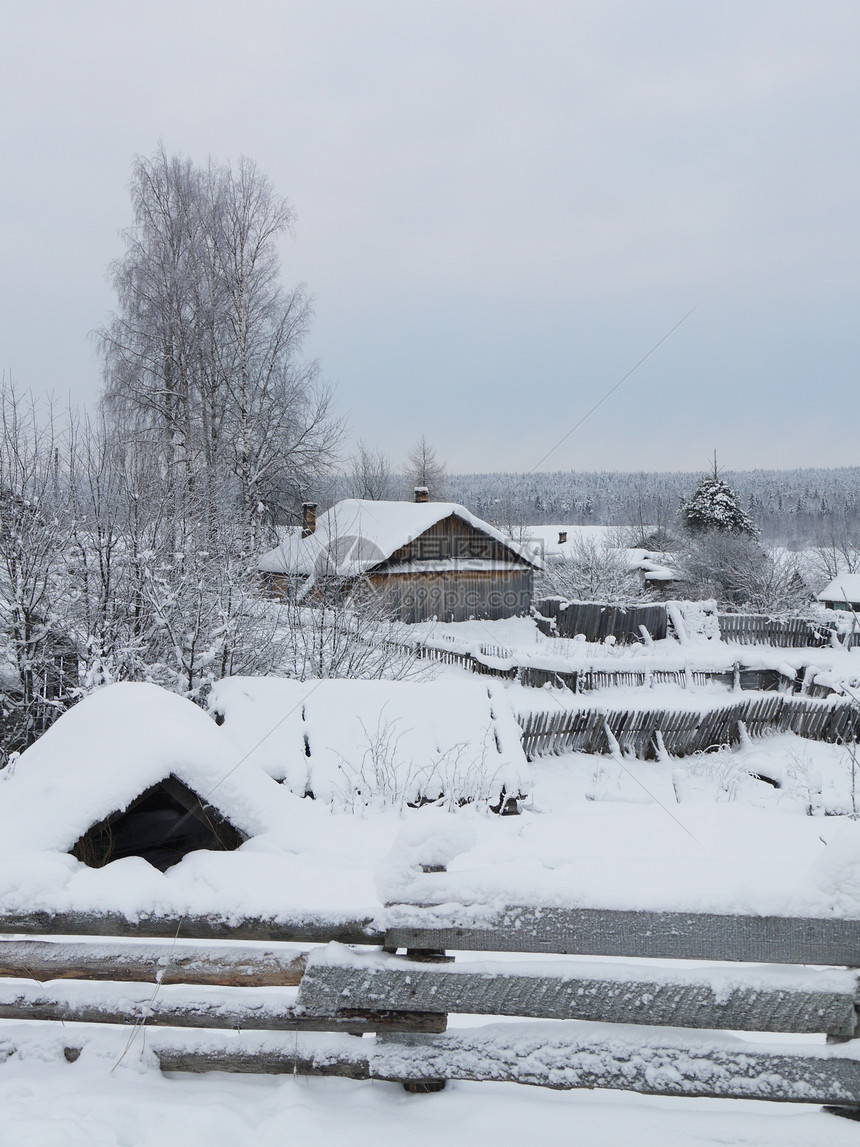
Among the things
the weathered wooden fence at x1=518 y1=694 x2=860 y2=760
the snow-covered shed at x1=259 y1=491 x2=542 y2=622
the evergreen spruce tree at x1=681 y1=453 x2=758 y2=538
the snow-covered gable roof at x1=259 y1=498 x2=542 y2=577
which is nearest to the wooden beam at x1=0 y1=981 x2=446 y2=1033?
the weathered wooden fence at x1=518 y1=694 x2=860 y2=760

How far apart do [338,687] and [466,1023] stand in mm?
4327

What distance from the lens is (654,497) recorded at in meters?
124

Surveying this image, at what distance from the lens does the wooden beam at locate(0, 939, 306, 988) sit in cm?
245

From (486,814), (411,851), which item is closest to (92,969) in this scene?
(411,851)

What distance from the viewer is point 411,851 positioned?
2324mm

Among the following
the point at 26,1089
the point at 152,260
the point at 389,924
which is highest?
the point at 152,260

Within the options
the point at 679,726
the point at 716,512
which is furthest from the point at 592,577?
the point at 679,726

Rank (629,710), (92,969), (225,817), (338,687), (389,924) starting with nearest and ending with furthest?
1. (389,924)
2. (92,969)
3. (225,817)
4. (338,687)
5. (629,710)

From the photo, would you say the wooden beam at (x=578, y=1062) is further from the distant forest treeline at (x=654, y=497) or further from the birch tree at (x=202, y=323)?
the distant forest treeline at (x=654, y=497)

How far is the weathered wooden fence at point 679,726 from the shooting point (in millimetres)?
12820

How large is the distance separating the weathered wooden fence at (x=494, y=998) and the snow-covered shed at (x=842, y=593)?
120 feet

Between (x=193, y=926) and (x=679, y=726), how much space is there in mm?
12389

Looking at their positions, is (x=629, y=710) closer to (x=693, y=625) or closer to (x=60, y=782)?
(x=60, y=782)

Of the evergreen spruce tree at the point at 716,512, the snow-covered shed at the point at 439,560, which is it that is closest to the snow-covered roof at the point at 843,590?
the evergreen spruce tree at the point at 716,512
